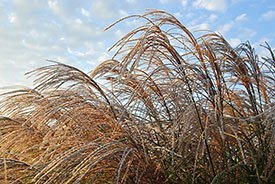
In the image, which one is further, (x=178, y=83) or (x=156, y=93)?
(x=156, y=93)

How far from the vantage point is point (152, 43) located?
1746 millimetres

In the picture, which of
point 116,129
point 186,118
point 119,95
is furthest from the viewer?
point 119,95

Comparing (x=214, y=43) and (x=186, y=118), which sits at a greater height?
(x=214, y=43)

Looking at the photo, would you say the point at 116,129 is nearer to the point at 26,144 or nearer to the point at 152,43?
the point at 152,43

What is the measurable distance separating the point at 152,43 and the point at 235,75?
16.1 inches

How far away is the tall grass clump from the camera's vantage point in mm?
1576

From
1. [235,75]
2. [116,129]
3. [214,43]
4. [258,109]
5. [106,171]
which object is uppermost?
[214,43]

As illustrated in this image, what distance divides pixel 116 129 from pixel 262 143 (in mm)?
571

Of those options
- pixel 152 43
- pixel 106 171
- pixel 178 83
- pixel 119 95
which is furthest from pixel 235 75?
pixel 106 171

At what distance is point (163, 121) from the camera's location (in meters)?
1.82

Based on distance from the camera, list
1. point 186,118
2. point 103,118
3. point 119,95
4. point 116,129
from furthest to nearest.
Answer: point 119,95 → point 103,118 → point 116,129 → point 186,118

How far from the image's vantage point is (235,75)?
6.19ft

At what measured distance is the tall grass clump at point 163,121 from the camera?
1576mm

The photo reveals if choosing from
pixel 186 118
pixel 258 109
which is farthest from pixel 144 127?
pixel 258 109
